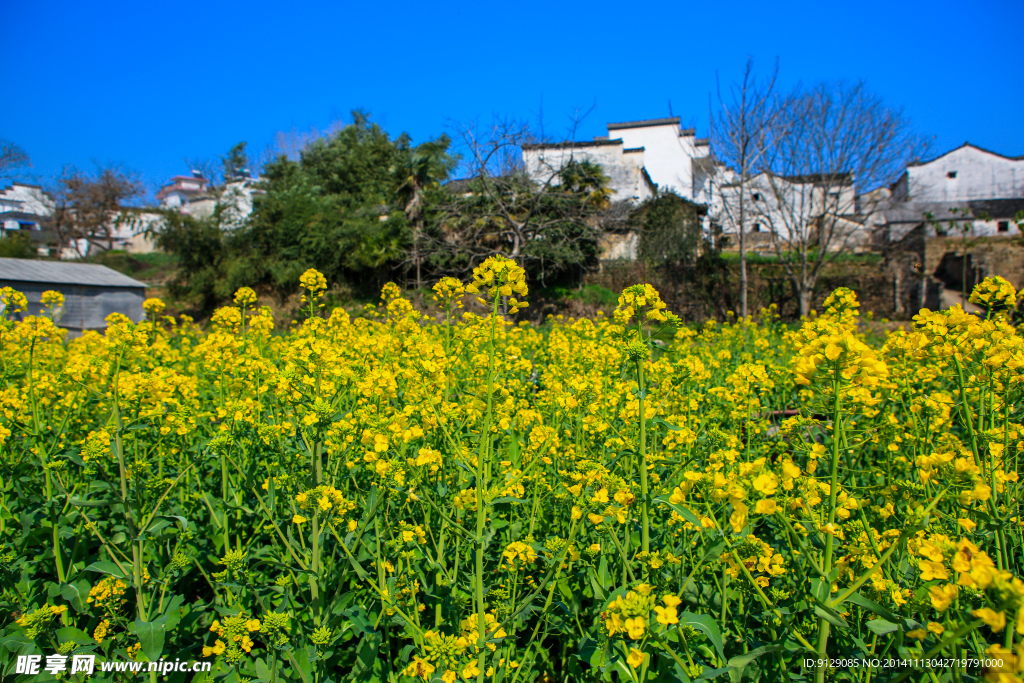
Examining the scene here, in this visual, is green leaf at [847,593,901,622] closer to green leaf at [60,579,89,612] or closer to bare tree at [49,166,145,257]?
green leaf at [60,579,89,612]

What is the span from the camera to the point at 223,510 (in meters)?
2.64

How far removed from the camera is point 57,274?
14.2 m

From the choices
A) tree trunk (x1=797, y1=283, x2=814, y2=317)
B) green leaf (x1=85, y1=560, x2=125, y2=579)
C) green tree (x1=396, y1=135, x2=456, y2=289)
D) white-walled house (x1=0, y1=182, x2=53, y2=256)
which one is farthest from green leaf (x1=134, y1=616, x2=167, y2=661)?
white-walled house (x1=0, y1=182, x2=53, y2=256)

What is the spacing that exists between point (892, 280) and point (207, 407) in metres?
27.0

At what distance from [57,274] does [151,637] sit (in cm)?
1690

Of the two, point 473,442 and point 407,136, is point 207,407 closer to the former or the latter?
point 473,442

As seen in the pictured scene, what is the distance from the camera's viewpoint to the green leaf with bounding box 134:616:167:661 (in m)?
1.95

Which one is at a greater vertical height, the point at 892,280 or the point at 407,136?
the point at 407,136

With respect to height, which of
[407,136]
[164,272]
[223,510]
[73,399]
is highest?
[407,136]

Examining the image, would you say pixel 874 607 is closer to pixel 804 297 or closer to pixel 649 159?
pixel 804 297

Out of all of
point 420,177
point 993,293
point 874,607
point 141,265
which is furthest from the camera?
point 141,265

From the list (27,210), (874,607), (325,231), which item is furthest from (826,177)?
(27,210)

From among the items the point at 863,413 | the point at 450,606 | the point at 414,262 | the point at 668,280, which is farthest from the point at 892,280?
the point at 450,606

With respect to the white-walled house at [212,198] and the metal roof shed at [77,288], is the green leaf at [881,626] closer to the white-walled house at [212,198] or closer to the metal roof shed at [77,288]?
the metal roof shed at [77,288]
